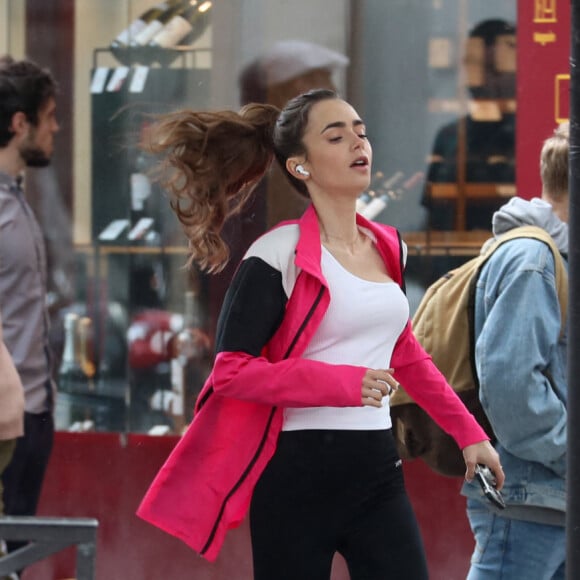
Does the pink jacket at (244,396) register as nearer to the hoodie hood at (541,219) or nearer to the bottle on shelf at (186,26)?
the hoodie hood at (541,219)

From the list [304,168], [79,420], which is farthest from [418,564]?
[79,420]

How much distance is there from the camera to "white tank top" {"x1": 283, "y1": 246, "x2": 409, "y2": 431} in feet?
10.5

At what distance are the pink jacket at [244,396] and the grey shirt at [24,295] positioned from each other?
50.4 inches

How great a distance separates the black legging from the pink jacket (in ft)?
0.19

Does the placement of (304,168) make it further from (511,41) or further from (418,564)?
Result: (511,41)

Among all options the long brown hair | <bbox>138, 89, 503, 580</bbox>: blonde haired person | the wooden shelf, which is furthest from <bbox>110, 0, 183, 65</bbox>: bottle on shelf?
<bbox>138, 89, 503, 580</bbox>: blonde haired person

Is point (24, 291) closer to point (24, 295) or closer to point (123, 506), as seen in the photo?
point (24, 295)

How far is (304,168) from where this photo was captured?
3.43 metres

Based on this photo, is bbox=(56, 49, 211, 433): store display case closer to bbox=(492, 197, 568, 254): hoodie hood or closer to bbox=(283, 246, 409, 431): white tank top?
bbox=(492, 197, 568, 254): hoodie hood

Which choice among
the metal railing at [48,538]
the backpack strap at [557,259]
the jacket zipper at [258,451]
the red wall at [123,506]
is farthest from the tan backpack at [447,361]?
the metal railing at [48,538]

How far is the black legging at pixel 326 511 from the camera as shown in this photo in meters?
3.19

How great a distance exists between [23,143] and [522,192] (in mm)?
1909

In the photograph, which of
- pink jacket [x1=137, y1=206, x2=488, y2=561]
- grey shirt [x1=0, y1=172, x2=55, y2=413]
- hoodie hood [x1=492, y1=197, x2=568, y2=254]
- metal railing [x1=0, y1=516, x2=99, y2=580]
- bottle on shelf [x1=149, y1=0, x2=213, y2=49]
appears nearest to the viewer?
metal railing [x1=0, y1=516, x2=99, y2=580]


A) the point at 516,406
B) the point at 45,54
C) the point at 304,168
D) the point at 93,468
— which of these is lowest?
the point at 93,468
